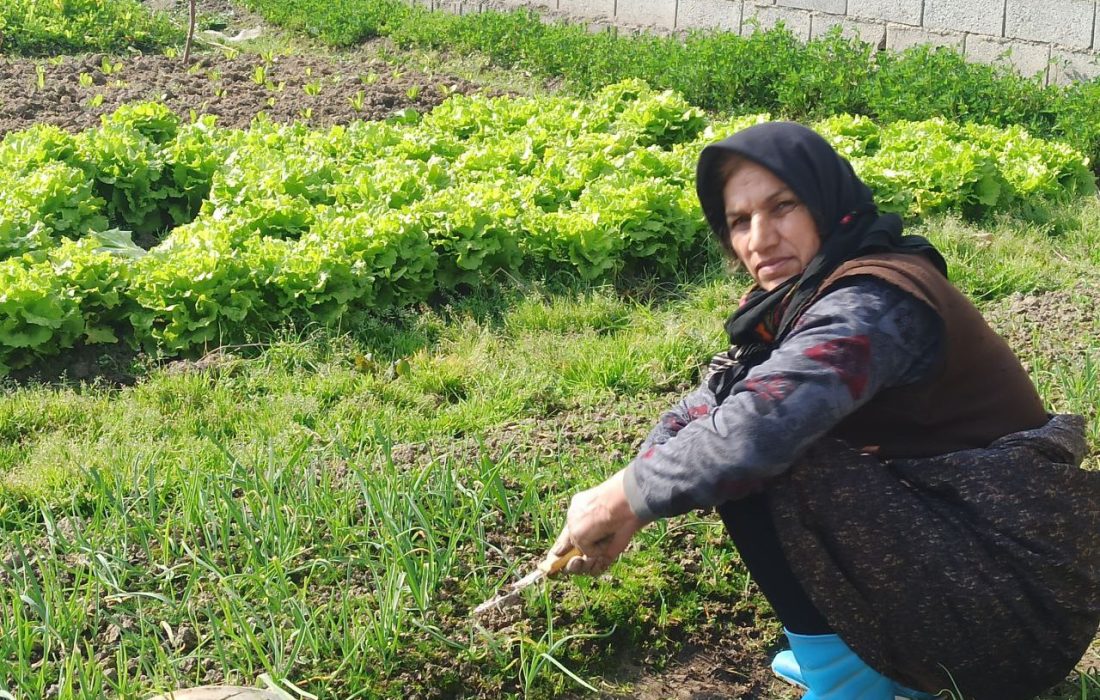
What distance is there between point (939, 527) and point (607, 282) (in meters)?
3.05

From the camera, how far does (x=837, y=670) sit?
256cm

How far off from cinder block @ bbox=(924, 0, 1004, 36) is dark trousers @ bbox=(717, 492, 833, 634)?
22.1ft

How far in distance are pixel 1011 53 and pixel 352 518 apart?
6555mm

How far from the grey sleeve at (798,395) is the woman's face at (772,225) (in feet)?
0.92

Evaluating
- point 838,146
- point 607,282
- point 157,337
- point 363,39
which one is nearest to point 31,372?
point 157,337

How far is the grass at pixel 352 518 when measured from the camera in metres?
2.72

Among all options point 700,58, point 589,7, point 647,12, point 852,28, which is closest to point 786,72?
point 700,58

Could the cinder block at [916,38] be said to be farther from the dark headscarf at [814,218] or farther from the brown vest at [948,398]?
the brown vest at [948,398]

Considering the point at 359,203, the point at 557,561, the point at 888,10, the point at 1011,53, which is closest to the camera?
the point at 557,561

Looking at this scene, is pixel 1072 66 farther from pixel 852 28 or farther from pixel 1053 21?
pixel 852 28

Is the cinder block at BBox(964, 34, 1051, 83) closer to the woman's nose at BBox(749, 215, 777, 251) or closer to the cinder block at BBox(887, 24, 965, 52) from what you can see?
the cinder block at BBox(887, 24, 965, 52)

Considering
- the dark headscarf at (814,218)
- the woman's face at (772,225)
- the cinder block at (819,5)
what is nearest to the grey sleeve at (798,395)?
the dark headscarf at (814,218)

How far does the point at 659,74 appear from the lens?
8.68 m

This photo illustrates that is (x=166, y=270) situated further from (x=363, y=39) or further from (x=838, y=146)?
(x=363, y=39)
